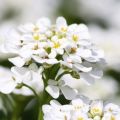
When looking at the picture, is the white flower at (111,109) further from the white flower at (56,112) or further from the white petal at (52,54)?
the white petal at (52,54)

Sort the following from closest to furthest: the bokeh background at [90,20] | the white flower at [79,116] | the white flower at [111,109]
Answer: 1. the white flower at [79,116]
2. the white flower at [111,109]
3. the bokeh background at [90,20]

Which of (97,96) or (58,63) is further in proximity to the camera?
(97,96)

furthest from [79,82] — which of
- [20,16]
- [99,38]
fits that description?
[20,16]

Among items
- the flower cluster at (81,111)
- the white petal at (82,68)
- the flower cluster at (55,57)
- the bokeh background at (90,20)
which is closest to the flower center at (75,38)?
the flower cluster at (55,57)

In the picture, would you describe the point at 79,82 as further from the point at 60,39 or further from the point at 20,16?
the point at 20,16

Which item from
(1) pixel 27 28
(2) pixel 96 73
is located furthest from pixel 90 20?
(2) pixel 96 73
